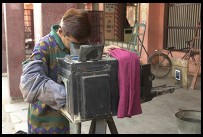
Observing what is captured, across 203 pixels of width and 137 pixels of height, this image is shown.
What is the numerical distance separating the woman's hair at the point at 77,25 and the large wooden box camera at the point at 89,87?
217mm

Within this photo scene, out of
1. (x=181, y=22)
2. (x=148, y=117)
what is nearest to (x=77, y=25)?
(x=148, y=117)

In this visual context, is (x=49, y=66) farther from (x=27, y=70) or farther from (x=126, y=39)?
(x=126, y=39)

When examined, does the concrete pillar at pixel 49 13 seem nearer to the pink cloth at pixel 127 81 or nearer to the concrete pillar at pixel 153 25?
the pink cloth at pixel 127 81

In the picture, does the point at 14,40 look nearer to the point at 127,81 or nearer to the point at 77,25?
the point at 77,25

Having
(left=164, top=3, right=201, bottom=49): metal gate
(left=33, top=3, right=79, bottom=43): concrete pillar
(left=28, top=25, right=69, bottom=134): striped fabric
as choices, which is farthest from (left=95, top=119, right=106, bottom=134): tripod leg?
(left=164, top=3, right=201, bottom=49): metal gate

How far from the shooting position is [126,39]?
1172cm

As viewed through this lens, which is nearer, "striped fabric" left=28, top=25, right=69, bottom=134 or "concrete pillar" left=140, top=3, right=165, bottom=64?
"striped fabric" left=28, top=25, right=69, bottom=134

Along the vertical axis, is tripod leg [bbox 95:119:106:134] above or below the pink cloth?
below

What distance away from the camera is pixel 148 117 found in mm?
4430

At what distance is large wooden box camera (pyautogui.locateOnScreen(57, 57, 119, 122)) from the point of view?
4.38ft

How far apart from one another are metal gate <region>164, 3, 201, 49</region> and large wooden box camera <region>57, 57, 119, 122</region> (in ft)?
22.5

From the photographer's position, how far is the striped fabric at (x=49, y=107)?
175cm

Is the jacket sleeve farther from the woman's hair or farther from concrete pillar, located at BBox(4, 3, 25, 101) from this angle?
concrete pillar, located at BBox(4, 3, 25, 101)

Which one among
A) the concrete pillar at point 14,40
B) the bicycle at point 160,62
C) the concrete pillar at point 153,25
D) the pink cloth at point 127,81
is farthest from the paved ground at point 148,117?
the concrete pillar at point 153,25
